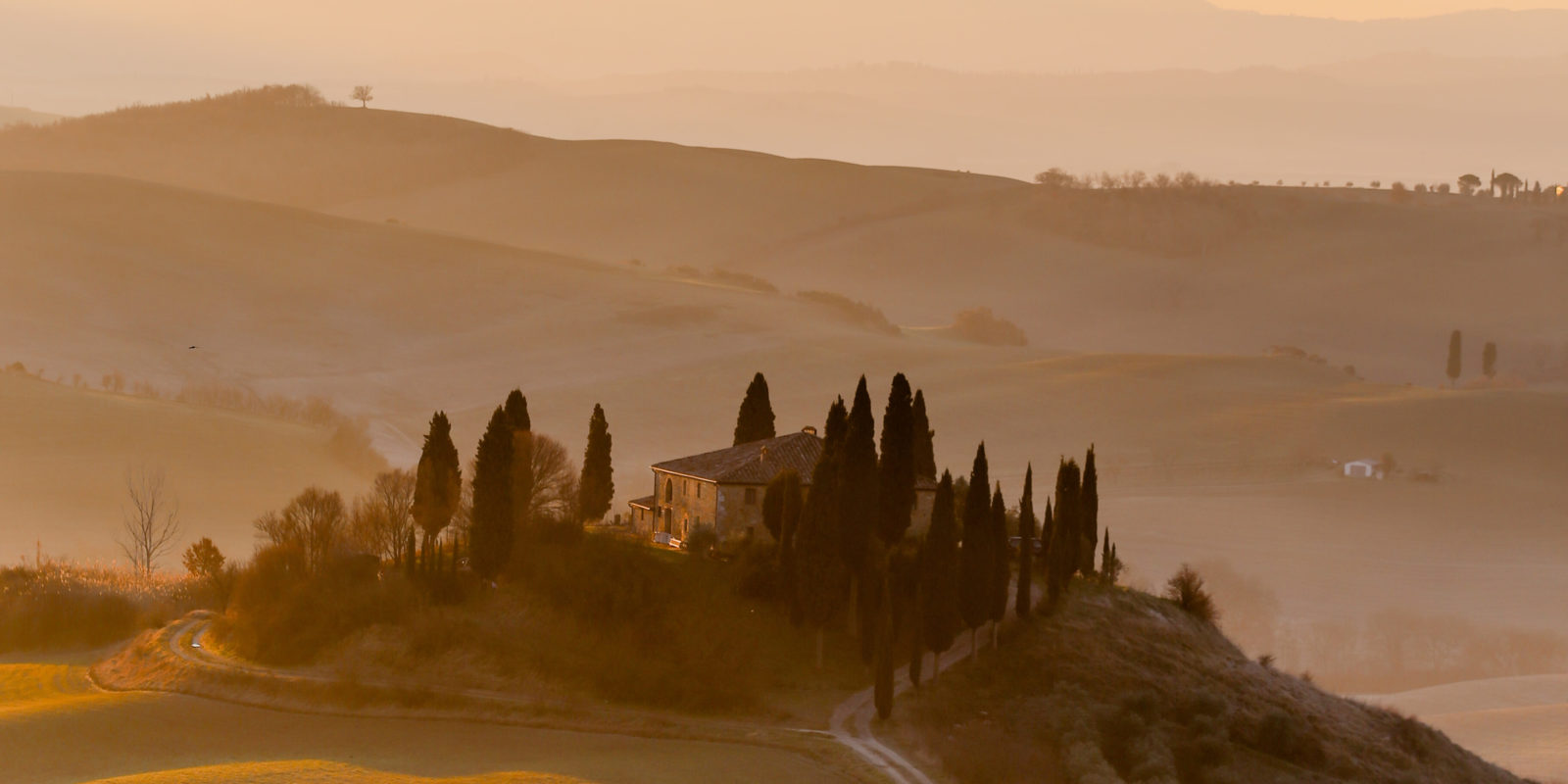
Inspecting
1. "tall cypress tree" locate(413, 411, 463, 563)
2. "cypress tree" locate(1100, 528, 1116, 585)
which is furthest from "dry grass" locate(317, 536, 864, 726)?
"cypress tree" locate(1100, 528, 1116, 585)

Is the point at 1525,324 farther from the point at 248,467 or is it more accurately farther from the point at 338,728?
the point at 338,728

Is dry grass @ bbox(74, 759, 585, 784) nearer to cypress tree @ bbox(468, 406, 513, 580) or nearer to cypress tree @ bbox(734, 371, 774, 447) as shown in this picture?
cypress tree @ bbox(468, 406, 513, 580)

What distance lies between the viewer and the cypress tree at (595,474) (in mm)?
53844

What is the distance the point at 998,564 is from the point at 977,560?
0.83 metres

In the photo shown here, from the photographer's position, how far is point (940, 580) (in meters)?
43.8

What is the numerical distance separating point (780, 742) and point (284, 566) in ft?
56.2

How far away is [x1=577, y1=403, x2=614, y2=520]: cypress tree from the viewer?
53.8 metres

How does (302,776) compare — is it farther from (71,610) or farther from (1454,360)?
(1454,360)

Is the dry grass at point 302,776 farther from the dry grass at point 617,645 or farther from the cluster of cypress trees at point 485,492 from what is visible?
the cluster of cypress trees at point 485,492

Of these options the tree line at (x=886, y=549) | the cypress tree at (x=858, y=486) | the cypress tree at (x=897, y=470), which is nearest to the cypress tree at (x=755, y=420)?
the tree line at (x=886, y=549)

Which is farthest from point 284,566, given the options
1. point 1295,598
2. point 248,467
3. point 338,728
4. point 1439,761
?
point 1295,598

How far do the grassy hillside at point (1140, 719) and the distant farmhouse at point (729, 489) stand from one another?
659cm

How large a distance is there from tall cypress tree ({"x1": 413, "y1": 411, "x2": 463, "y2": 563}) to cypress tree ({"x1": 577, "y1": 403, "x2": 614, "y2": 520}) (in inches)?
265

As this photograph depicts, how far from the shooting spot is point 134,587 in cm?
5359
